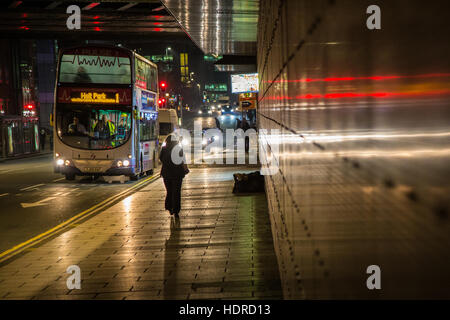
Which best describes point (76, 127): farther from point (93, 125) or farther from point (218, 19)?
point (218, 19)

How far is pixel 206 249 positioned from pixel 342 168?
6.63m

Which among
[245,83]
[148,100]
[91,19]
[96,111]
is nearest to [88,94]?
[96,111]

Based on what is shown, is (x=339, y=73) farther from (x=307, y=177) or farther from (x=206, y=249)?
(x=206, y=249)

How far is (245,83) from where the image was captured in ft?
90.1

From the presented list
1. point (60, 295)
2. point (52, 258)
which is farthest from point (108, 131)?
point (60, 295)

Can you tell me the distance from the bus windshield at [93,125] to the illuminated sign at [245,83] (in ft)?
28.6

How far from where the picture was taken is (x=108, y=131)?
64.1 feet

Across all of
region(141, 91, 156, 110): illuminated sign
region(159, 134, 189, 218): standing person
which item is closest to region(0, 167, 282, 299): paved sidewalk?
region(159, 134, 189, 218): standing person

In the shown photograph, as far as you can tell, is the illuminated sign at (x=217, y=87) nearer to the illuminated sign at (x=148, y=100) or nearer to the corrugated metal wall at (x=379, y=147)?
the illuminated sign at (x=148, y=100)

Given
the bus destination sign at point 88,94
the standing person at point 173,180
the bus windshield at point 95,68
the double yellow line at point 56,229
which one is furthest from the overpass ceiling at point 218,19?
the double yellow line at point 56,229

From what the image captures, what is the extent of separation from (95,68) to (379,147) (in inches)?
741

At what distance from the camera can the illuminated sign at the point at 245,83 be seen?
1047 inches

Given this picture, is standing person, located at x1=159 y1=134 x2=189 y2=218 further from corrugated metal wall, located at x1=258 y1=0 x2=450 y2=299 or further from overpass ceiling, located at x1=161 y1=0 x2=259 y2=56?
corrugated metal wall, located at x1=258 y1=0 x2=450 y2=299
